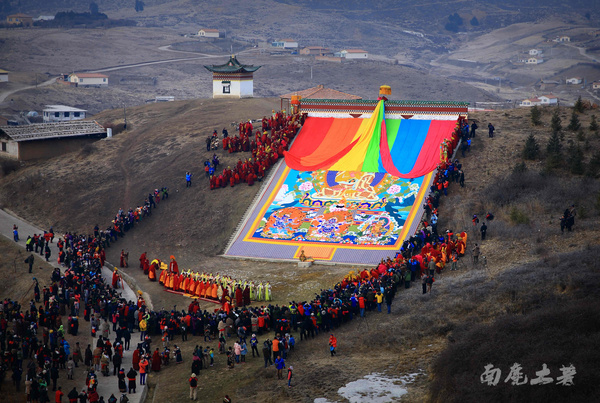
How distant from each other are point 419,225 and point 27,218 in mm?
22698

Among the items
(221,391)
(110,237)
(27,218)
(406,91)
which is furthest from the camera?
(406,91)

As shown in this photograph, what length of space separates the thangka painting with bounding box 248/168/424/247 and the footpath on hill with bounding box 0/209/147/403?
7.33 metres

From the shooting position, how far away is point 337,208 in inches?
1539

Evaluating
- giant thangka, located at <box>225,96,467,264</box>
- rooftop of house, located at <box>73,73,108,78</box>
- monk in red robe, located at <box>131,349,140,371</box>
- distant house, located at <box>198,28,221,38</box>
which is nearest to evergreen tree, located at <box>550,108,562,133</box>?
giant thangka, located at <box>225,96,467,264</box>

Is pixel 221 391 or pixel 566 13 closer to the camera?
pixel 221 391

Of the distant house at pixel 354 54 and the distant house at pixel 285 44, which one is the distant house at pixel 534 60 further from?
the distant house at pixel 285 44

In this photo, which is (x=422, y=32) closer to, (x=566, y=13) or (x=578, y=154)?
(x=566, y=13)

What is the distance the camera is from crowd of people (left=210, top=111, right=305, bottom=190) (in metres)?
42.2

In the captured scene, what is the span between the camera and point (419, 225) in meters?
36.2

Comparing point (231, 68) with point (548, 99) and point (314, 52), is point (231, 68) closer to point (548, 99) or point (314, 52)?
point (548, 99)

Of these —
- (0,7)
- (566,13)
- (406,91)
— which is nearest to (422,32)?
(566,13)

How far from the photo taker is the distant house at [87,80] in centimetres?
10369

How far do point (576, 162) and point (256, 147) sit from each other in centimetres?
1761

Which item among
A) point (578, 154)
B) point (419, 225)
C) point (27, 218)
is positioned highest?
point (578, 154)
